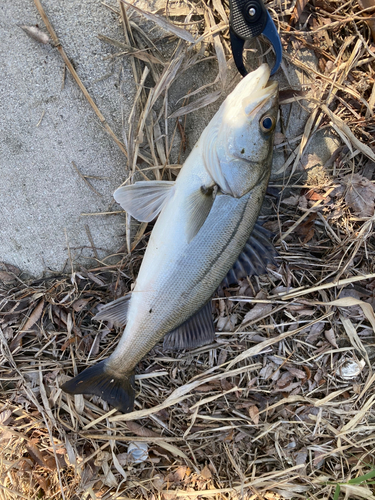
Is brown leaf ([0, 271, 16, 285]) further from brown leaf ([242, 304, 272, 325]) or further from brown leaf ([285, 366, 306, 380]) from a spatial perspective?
brown leaf ([285, 366, 306, 380])

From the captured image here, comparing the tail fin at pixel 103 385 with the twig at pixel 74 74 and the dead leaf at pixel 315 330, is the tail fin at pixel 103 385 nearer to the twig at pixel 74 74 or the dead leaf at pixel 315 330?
the dead leaf at pixel 315 330

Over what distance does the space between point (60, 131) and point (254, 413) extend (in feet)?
8.80

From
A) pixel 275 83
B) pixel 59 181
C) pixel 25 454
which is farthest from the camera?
pixel 25 454

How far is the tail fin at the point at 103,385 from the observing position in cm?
230

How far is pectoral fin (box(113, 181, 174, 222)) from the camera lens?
213 cm

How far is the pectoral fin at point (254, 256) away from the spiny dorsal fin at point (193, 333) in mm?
299

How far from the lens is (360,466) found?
2.69 m

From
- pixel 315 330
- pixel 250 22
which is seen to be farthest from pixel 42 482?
pixel 250 22

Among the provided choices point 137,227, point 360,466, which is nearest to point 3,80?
point 137,227

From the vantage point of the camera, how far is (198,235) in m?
2.05

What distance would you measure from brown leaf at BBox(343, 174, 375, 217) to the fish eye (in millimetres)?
966

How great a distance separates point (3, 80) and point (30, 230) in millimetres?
1100

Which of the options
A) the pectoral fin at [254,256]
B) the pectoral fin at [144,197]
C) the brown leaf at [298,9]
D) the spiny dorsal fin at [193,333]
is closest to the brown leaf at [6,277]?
the pectoral fin at [144,197]

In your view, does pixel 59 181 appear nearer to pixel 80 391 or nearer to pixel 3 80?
pixel 3 80
